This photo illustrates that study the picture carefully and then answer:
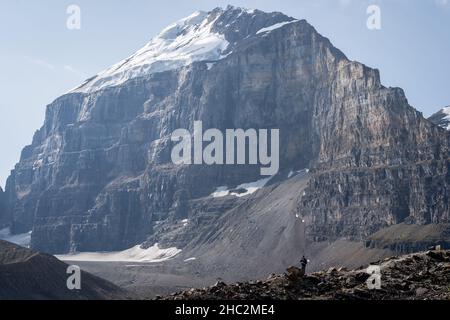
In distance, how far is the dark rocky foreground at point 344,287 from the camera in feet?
133

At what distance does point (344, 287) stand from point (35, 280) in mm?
105482

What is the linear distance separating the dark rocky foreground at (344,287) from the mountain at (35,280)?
88.5 m

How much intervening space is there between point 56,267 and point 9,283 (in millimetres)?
20444

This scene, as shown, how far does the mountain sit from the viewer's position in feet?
428

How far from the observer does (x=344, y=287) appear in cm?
4362

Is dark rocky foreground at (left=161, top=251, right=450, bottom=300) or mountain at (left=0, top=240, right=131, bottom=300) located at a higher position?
dark rocky foreground at (left=161, top=251, right=450, bottom=300)

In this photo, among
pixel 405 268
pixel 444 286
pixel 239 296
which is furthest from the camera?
pixel 405 268

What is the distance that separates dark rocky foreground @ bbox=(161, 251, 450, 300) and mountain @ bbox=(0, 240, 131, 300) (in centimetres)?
8846

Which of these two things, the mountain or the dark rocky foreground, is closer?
the dark rocky foreground
